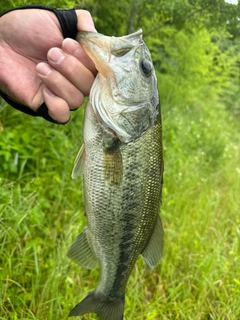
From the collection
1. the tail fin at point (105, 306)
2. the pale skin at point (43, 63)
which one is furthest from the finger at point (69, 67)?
the tail fin at point (105, 306)

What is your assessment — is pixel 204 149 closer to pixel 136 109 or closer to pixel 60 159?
pixel 60 159

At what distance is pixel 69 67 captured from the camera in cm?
163

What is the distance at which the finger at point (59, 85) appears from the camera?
1.66 m

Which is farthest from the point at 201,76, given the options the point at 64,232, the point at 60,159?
the point at 64,232

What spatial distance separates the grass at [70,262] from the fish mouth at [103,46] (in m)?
1.15

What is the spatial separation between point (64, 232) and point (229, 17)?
408cm

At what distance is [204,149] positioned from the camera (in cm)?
621

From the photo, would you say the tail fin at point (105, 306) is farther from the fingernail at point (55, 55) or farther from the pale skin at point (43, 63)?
the fingernail at point (55, 55)

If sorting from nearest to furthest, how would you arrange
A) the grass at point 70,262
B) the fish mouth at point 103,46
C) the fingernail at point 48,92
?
the fish mouth at point 103,46 → the fingernail at point 48,92 → the grass at point 70,262

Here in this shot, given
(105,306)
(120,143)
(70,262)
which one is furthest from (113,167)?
(70,262)

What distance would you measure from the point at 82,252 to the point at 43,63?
3.09 feet

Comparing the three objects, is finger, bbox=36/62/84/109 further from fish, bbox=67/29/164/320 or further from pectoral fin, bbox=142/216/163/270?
pectoral fin, bbox=142/216/163/270

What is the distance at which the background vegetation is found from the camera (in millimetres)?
2400

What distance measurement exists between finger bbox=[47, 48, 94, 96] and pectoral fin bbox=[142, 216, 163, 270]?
0.78 meters
